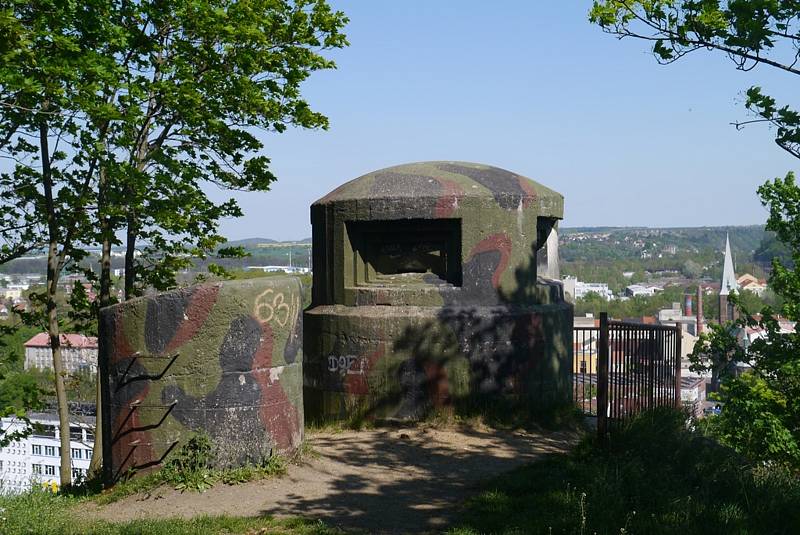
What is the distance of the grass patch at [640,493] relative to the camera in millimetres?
5137

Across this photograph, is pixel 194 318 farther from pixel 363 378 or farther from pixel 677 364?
pixel 677 364

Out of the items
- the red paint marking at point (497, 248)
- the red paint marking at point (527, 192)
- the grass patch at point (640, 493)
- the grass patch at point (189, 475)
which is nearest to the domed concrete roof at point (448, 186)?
the red paint marking at point (527, 192)

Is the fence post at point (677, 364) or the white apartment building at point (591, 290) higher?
the fence post at point (677, 364)

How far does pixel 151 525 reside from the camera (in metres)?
5.36

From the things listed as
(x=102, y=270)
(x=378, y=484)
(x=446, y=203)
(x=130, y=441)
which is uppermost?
(x=446, y=203)

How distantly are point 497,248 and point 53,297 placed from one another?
267 inches

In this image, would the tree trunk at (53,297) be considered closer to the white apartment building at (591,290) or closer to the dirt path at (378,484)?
the dirt path at (378,484)

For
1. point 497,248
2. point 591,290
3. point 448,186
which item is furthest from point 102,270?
point 591,290

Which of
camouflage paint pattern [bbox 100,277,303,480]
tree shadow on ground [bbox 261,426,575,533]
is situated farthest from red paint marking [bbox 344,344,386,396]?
camouflage paint pattern [bbox 100,277,303,480]

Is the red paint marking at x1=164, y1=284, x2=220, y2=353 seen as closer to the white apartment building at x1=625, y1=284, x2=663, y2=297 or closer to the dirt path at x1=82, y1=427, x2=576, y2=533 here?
the dirt path at x1=82, y1=427, x2=576, y2=533

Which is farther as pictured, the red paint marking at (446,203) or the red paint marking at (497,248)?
the red paint marking at (497,248)

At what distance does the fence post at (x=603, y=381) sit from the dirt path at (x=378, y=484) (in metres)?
0.75

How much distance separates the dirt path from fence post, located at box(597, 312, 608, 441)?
0.75 metres

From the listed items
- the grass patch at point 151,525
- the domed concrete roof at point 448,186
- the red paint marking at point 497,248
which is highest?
the domed concrete roof at point 448,186
